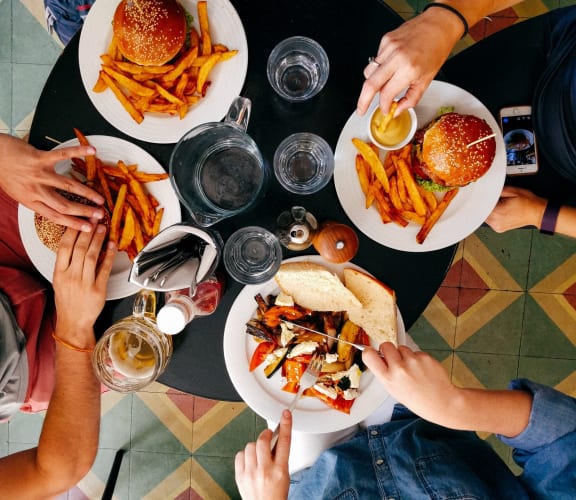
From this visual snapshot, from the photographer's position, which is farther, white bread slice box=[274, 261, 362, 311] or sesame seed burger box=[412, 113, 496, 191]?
white bread slice box=[274, 261, 362, 311]

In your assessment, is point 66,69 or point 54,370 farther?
point 54,370

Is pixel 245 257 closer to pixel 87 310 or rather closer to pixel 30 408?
pixel 87 310

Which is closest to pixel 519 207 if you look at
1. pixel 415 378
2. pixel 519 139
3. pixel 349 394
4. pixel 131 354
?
pixel 519 139

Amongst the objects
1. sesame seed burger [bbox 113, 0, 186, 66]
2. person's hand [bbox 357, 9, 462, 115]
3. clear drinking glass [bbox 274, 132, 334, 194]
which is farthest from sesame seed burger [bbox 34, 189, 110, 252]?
person's hand [bbox 357, 9, 462, 115]

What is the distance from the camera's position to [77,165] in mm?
1527

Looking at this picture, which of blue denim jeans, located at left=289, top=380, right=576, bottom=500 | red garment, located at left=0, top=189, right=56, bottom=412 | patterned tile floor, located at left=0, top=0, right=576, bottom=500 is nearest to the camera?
blue denim jeans, located at left=289, top=380, right=576, bottom=500

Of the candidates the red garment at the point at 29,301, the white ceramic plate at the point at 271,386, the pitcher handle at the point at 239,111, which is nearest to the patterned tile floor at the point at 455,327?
the red garment at the point at 29,301

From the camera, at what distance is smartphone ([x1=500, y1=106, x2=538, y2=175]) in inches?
65.1

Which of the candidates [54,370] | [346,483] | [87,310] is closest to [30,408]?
[54,370]

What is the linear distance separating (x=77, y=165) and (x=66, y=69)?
0.30 meters

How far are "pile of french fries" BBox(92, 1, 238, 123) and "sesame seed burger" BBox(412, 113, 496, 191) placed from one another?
63 cm

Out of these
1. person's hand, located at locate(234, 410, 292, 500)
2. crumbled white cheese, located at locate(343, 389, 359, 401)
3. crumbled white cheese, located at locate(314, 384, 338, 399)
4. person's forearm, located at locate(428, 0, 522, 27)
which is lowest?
person's hand, located at locate(234, 410, 292, 500)

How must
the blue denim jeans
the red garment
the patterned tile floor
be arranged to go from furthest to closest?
the patterned tile floor → the red garment → the blue denim jeans

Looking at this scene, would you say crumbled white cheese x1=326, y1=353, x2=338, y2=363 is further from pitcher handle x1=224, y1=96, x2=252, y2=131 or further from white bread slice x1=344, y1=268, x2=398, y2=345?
pitcher handle x1=224, y1=96, x2=252, y2=131
